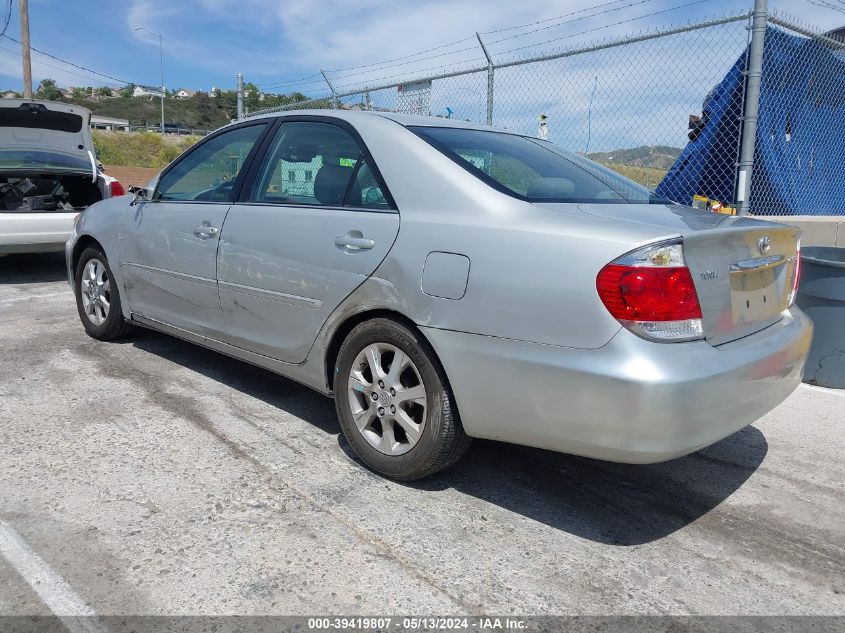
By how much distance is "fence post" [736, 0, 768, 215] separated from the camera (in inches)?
213

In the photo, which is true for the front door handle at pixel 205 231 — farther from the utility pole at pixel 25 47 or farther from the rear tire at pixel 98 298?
the utility pole at pixel 25 47

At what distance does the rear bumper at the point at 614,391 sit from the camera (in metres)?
2.32

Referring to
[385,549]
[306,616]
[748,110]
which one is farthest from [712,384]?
[748,110]

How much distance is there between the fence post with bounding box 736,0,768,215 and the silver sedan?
2.56 metres

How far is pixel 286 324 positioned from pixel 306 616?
1.60 m

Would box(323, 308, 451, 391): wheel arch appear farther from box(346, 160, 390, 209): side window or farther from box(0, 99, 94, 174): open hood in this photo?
box(0, 99, 94, 174): open hood

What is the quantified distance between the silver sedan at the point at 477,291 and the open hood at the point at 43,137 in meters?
4.81

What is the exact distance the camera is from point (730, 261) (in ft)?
8.57

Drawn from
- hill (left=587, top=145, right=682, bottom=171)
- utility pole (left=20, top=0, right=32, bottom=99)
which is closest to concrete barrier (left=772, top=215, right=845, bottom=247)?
hill (left=587, top=145, right=682, bottom=171)

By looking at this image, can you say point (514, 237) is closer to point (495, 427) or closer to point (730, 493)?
point (495, 427)

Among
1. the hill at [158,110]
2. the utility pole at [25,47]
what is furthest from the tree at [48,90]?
the utility pole at [25,47]

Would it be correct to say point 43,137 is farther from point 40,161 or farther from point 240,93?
point 240,93

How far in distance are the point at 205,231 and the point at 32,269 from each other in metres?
6.26

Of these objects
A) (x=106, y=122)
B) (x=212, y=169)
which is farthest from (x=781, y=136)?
(x=106, y=122)
